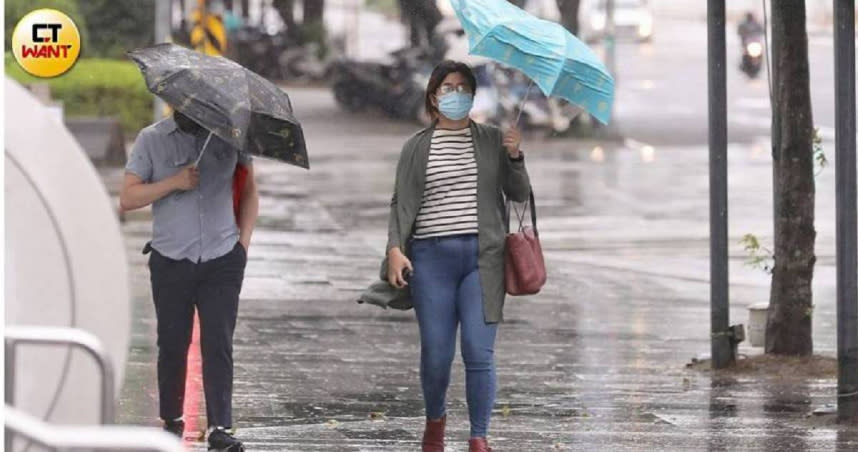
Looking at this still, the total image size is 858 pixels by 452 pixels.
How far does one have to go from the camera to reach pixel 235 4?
5466 cm

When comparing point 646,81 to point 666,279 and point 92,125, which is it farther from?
point 666,279

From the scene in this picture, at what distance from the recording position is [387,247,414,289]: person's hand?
7.68 metres

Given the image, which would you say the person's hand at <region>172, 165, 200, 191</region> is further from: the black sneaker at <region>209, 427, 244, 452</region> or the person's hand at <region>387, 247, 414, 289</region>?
the black sneaker at <region>209, 427, 244, 452</region>

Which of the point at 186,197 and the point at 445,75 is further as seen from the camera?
the point at 445,75

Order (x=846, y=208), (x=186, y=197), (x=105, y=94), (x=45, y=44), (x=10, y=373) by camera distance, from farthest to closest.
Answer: (x=105, y=94) < (x=45, y=44) < (x=846, y=208) < (x=186, y=197) < (x=10, y=373)

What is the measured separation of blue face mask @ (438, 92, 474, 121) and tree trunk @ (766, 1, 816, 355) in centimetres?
383

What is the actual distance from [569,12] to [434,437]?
68.0ft

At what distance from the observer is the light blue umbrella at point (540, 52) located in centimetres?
755

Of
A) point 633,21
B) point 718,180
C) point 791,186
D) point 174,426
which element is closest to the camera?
point 174,426

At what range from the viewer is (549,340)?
12.8m

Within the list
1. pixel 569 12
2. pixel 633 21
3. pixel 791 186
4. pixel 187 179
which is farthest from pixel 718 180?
pixel 633 21

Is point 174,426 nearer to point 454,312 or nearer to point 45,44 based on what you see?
point 454,312

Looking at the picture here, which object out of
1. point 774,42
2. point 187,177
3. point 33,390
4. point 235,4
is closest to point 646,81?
point 235,4

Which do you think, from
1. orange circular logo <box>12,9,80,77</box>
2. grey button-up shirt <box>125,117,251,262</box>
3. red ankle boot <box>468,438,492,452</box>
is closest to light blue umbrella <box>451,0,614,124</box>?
grey button-up shirt <box>125,117,251,262</box>
